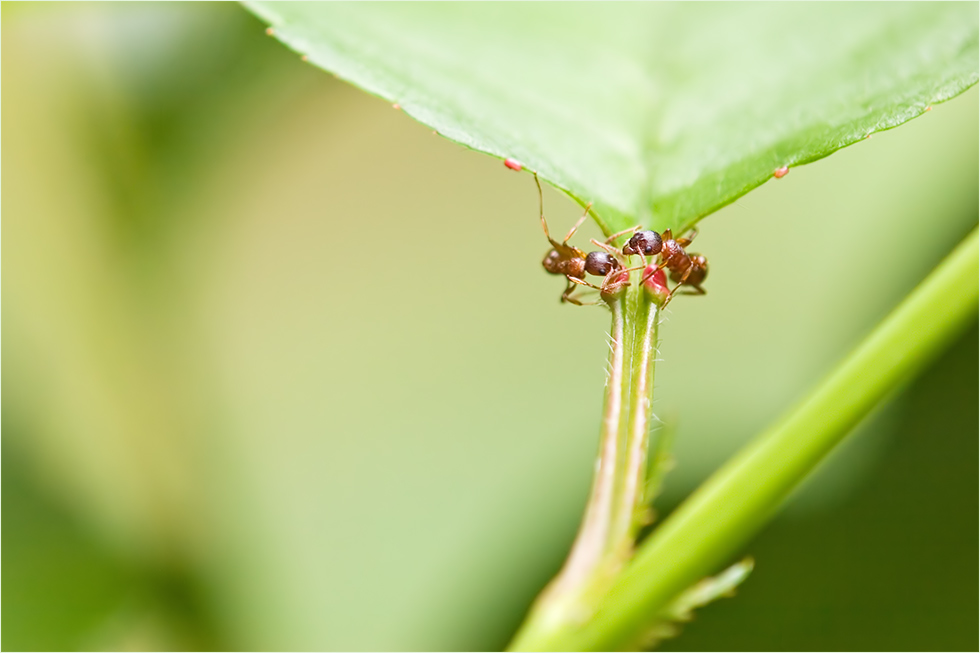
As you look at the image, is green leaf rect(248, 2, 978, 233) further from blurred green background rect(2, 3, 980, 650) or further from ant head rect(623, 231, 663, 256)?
blurred green background rect(2, 3, 980, 650)

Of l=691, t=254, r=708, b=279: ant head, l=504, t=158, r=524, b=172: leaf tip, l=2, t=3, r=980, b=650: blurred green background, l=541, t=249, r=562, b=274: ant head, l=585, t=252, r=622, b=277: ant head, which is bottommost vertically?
l=585, t=252, r=622, b=277: ant head

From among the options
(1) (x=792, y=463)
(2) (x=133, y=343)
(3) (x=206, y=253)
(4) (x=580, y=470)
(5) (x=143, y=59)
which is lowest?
(1) (x=792, y=463)

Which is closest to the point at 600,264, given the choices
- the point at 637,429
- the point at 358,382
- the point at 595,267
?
the point at 595,267

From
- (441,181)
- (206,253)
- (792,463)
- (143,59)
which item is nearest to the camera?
(792,463)

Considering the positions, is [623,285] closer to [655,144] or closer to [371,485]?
[655,144]

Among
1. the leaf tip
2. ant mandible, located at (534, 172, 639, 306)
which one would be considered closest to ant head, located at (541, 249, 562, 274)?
ant mandible, located at (534, 172, 639, 306)

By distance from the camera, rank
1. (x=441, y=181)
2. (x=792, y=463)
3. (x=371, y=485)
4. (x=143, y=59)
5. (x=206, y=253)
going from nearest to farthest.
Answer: (x=792, y=463) → (x=143, y=59) → (x=206, y=253) → (x=371, y=485) → (x=441, y=181)

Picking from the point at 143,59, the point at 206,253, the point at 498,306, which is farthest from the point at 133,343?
the point at 498,306

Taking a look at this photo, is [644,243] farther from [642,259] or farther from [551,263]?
[551,263]
